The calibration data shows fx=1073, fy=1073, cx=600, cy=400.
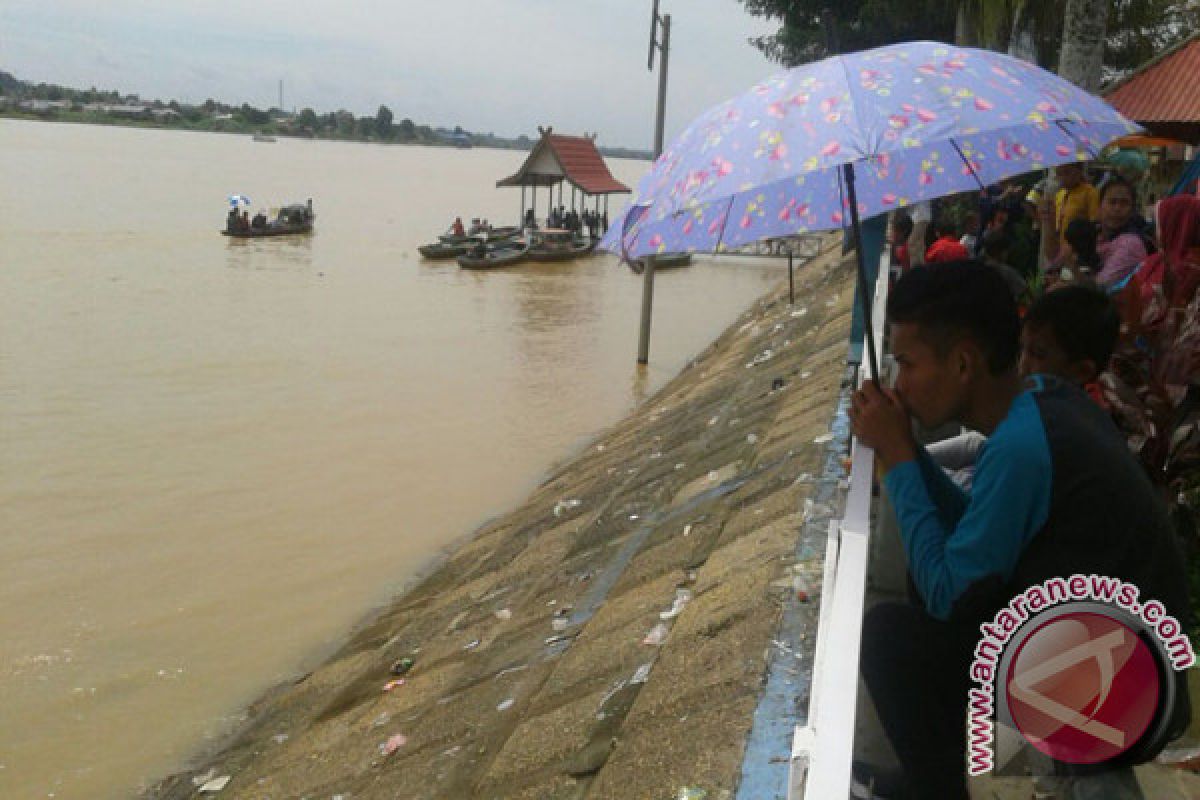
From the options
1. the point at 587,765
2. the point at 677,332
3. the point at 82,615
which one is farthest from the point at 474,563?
the point at 677,332

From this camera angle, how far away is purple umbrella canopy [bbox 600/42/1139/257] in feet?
8.68

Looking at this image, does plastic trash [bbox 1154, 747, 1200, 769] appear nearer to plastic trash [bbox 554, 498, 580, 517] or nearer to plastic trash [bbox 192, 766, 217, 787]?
plastic trash [bbox 192, 766, 217, 787]

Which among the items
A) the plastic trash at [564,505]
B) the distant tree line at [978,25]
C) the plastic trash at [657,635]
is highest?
the distant tree line at [978,25]

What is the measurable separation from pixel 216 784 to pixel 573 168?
29.3 metres

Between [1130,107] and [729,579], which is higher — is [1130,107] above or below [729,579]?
above

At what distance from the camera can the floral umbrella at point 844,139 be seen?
2645 mm

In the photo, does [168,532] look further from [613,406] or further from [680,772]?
[680,772]

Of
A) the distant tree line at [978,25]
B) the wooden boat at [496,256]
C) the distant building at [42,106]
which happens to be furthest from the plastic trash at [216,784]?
the distant building at [42,106]

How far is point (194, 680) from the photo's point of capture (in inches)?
272

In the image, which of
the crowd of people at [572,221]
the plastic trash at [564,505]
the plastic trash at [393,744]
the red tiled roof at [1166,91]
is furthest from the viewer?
the crowd of people at [572,221]

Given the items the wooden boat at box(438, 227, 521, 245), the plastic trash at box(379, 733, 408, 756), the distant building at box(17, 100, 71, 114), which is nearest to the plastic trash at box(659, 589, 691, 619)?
the plastic trash at box(379, 733, 408, 756)

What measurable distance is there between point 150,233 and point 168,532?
1172 inches

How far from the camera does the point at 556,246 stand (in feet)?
105

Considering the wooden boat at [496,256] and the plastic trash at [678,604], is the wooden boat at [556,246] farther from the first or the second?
the plastic trash at [678,604]
